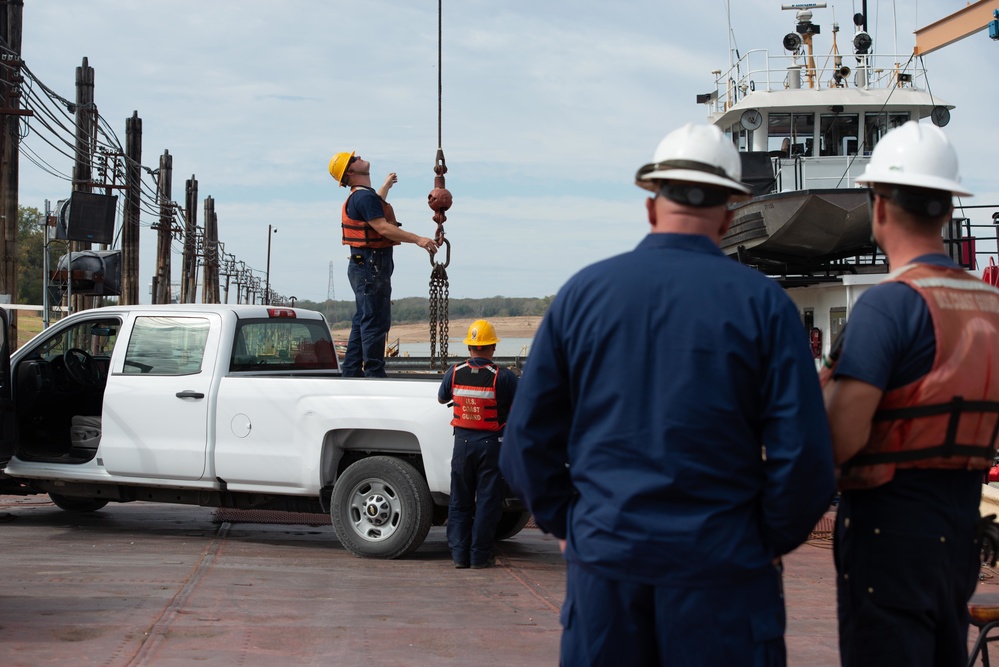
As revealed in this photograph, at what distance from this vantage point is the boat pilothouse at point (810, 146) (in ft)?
56.6

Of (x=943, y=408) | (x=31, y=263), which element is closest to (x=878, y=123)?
(x=943, y=408)

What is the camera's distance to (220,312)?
930 cm

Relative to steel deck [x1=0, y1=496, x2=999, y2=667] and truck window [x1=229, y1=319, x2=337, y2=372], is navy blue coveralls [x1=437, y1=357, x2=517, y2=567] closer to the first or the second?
steel deck [x1=0, y1=496, x2=999, y2=667]

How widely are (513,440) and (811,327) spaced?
16.6 metres

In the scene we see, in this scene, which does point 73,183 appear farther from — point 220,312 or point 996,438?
point 996,438

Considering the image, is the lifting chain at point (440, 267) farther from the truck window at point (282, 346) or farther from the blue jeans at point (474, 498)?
the blue jeans at point (474, 498)

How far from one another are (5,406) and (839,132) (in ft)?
53.0

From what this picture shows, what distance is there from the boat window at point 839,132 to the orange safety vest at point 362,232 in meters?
13.4

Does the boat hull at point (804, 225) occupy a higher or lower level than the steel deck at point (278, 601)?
higher

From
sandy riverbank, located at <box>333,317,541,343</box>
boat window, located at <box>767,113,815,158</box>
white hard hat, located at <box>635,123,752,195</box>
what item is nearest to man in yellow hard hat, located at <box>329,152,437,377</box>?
white hard hat, located at <box>635,123,752,195</box>

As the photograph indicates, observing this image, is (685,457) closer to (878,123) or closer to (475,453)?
(475,453)

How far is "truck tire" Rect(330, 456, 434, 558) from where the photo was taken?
8602 mm

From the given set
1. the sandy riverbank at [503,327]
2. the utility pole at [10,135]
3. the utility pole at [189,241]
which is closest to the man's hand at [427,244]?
the utility pole at [10,135]

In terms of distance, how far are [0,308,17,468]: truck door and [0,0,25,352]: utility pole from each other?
430 inches
